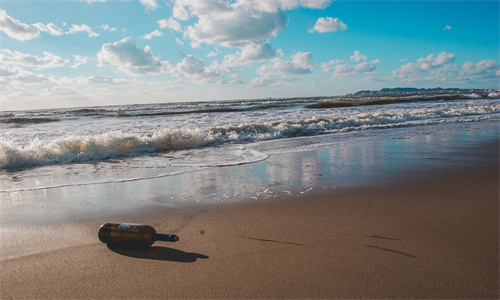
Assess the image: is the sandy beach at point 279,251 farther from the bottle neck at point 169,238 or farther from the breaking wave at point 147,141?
the breaking wave at point 147,141

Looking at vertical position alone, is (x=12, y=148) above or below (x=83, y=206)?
above

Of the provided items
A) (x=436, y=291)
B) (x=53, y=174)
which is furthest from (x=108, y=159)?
(x=436, y=291)

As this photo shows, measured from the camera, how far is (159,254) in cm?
268

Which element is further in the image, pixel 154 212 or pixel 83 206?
pixel 83 206

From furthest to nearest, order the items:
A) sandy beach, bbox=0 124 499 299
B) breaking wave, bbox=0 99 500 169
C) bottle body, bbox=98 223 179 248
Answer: breaking wave, bbox=0 99 500 169 → bottle body, bbox=98 223 179 248 → sandy beach, bbox=0 124 499 299

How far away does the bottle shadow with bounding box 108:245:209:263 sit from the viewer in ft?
8.53

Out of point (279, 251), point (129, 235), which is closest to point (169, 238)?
point (129, 235)

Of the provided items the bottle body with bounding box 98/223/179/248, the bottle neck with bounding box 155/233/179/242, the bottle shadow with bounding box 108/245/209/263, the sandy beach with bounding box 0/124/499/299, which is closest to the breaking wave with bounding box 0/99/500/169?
the sandy beach with bounding box 0/124/499/299

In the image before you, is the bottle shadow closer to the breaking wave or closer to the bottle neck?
the bottle neck

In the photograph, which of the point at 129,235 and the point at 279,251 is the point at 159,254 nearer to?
the point at 129,235

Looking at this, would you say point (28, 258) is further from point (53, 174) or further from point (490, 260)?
point (53, 174)

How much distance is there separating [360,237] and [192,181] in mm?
3668

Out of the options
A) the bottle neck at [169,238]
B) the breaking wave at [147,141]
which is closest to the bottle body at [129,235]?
the bottle neck at [169,238]

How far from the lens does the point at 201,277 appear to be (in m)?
2.30
